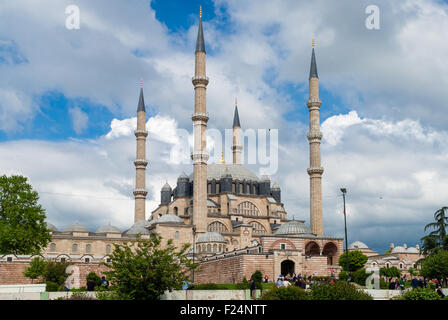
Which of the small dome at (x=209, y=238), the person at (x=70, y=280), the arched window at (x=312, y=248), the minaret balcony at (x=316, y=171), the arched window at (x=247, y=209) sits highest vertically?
the minaret balcony at (x=316, y=171)

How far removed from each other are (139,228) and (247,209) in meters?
12.0

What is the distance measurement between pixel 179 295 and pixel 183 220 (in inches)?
1392

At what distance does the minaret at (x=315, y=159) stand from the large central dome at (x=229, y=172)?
11.3 metres

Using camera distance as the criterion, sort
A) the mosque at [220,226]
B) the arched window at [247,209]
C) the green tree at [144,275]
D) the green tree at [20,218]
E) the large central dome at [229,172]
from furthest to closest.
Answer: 1. the large central dome at [229,172]
2. the arched window at [247,209]
3. the mosque at [220,226]
4. the green tree at [20,218]
5. the green tree at [144,275]

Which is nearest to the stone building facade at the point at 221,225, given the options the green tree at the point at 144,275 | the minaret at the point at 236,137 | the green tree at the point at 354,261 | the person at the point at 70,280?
the green tree at the point at 354,261

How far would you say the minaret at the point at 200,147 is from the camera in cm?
4881

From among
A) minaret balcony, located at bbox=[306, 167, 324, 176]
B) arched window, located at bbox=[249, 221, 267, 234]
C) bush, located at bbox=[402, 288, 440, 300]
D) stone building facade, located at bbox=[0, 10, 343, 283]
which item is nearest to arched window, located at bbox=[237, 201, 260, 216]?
stone building facade, located at bbox=[0, 10, 343, 283]

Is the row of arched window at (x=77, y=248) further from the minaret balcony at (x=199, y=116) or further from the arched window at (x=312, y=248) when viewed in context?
the arched window at (x=312, y=248)

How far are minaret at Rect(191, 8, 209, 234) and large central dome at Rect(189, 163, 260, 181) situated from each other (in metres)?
9.99

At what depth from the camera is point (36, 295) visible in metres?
20.9

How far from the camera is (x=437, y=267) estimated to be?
31109 mm

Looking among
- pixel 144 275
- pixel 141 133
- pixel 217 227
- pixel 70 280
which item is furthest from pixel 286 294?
pixel 141 133

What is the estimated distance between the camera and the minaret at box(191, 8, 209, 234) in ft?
160
